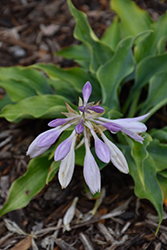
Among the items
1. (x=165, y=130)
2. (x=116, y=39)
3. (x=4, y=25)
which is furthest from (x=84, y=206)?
(x=4, y=25)

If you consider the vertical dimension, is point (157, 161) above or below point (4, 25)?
below

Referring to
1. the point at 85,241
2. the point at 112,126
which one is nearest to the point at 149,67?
the point at 112,126

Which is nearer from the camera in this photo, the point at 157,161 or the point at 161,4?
the point at 157,161

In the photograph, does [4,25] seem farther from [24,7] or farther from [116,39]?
[116,39]

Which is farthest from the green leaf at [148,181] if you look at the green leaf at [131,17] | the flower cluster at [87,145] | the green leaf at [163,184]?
the green leaf at [131,17]

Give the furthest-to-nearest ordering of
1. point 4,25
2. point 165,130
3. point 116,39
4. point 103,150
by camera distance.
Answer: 1. point 4,25
2. point 116,39
3. point 165,130
4. point 103,150

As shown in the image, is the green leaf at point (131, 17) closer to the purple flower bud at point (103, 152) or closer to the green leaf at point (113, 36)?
the green leaf at point (113, 36)

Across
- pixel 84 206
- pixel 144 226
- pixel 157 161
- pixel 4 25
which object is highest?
pixel 4 25
